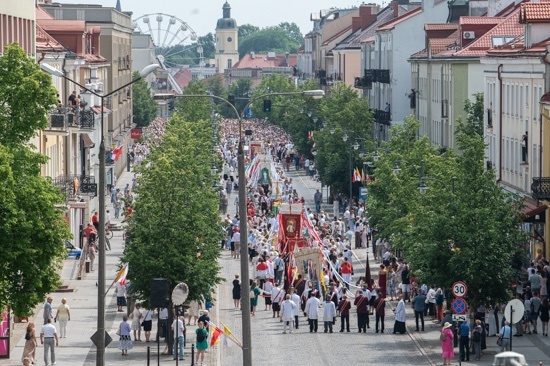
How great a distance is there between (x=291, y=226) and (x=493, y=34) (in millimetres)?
19754

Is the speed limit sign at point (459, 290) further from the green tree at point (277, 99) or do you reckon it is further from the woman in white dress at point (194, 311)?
the green tree at point (277, 99)

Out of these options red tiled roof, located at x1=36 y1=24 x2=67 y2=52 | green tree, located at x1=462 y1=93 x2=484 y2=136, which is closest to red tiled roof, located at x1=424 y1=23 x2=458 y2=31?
green tree, located at x1=462 y1=93 x2=484 y2=136

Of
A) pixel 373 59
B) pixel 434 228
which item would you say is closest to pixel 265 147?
pixel 373 59

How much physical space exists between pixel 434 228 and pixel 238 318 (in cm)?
858

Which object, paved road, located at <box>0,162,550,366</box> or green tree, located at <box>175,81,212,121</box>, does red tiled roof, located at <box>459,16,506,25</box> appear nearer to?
paved road, located at <box>0,162,550,366</box>

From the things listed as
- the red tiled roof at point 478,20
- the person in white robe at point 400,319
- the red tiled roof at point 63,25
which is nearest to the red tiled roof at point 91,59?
the red tiled roof at point 63,25

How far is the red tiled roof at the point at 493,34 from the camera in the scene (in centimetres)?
7012

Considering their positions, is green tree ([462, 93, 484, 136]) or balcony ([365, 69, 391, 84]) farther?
balcony ([365, 69, 391, 84])

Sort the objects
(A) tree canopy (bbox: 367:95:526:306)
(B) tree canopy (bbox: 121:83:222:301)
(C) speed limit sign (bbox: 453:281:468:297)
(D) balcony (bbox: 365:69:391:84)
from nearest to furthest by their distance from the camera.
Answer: (C) speed limit sign (bbox: 453:281:468:297) → (A) tree canopy (bbox: 367:95:526:306) → (B) tree canopy (bbox: 121:83:222:301) → (D) balcony (bbox: 365:69:391:84)

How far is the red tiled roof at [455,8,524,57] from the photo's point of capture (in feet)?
230

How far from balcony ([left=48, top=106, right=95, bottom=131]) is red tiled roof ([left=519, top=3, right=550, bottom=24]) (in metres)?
16.4

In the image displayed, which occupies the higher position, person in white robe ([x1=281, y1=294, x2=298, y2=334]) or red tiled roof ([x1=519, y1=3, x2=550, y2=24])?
red tiled roof ([x1=519, y1=3, x2=550, y2=24])

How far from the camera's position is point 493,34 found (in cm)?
7212

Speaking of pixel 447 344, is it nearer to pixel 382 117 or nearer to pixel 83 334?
pixel 83 334
